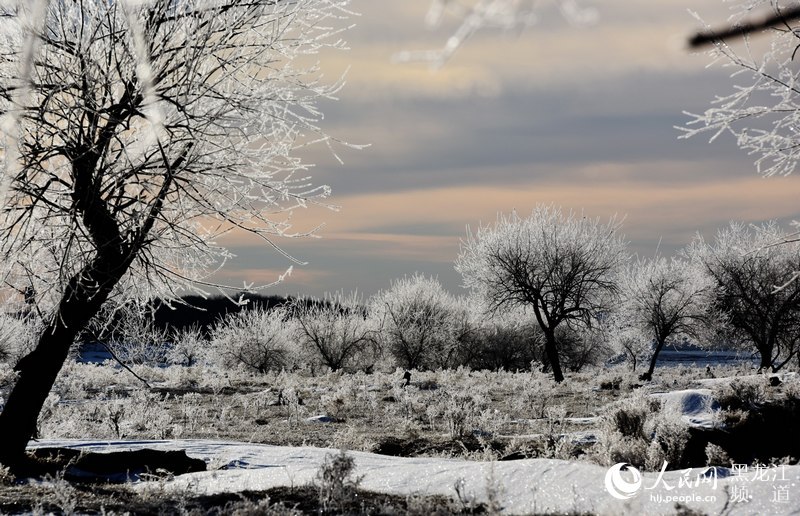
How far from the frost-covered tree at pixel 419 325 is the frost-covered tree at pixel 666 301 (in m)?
11.3

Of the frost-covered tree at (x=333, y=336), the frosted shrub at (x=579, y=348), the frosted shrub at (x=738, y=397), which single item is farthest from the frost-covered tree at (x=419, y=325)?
the frosted shrub at (x=738, y=397)

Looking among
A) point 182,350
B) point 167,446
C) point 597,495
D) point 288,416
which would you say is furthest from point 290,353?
point 597,495

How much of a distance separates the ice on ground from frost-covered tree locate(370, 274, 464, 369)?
34.2 m

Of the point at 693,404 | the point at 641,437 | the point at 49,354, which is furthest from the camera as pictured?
the point at 693,404

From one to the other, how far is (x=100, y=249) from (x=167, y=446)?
2234 millimetres

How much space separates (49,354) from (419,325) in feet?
125

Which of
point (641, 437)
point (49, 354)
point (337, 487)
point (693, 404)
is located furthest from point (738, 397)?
point (49, 354)

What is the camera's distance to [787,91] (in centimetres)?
786

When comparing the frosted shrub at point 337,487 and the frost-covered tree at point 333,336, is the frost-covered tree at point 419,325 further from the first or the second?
the frosted shrub at point 337,487

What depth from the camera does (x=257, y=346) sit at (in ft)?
150

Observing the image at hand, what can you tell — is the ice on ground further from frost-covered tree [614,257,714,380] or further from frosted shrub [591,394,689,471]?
frost-covered tree [614,257,714,380]

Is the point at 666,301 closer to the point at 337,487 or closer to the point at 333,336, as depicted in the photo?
the point at 333,336

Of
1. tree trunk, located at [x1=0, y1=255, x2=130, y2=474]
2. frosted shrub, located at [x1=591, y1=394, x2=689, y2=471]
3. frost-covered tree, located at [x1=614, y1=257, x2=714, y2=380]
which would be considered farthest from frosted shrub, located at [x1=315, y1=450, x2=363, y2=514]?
frost-covered tree, located at [x1=614, y1=257, x2=714, y2=380]

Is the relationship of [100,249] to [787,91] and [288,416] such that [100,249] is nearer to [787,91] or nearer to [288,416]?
[288,416]
